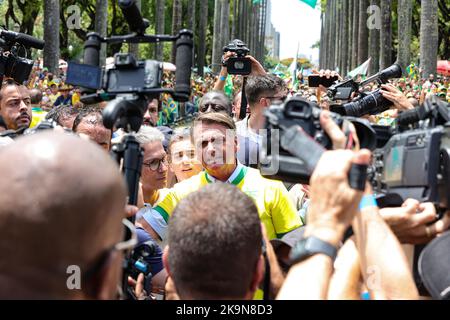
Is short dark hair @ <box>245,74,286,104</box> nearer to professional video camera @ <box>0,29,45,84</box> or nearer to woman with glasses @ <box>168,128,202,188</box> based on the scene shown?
woman with glasses @ <box>168,128,202,188</box>

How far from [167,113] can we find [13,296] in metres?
15.9

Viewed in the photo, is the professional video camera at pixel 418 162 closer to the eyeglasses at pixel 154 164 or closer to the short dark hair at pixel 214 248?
the short dark hair at pixel 214 248

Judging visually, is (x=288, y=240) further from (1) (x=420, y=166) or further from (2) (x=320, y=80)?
(2) (x=320, y=80)

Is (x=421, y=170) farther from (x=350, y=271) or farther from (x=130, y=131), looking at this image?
(x=130, y=131)

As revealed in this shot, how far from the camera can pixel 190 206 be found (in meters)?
2.68

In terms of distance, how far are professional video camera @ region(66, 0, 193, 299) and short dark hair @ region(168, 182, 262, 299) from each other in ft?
1.00

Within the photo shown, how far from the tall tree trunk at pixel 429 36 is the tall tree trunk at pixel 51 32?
409 inches

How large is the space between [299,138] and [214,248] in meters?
0.47

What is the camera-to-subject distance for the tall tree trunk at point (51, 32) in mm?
22359

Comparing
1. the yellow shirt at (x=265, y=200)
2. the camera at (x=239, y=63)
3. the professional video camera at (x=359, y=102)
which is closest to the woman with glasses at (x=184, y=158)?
the yellow shirt at (x=265, y=200)

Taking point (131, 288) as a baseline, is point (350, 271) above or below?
above

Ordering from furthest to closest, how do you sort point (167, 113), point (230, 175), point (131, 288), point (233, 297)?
1. point (167, 113)
2. point (230, 175)
3. point (131, 288)
4. point (233, 297)

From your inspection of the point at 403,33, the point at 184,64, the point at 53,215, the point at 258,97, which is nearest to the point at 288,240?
the point at 184,64

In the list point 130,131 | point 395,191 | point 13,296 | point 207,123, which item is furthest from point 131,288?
point 207,123
